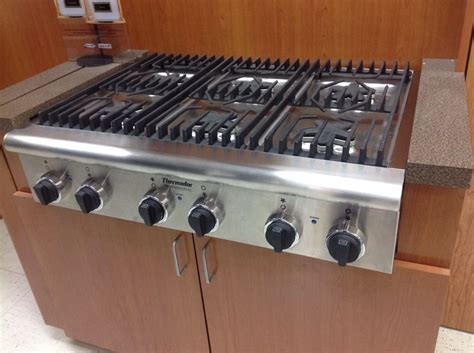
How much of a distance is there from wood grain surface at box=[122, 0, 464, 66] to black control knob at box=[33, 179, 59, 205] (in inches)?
26.1

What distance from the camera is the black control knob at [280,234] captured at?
745mm

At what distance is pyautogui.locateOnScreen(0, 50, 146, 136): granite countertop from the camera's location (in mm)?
993

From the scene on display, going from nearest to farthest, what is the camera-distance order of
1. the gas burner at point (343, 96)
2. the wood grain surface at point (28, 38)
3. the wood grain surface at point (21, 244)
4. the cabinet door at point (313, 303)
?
the cabinet door at point (313, 303)
the gas burner at point (343, 96)
the wood grain surface at point (21, 244)
the wood grain surface at point (28, 38)

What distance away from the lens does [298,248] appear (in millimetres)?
790

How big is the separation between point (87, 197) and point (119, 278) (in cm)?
33

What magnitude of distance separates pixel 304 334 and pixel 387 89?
23.3 inches

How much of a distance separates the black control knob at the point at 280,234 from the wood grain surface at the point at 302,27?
26.1 inches

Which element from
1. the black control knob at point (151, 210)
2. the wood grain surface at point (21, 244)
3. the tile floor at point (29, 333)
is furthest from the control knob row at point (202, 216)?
the tile floor at point (29, 333)

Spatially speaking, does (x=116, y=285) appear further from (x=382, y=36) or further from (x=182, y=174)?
(x=382, y=36)

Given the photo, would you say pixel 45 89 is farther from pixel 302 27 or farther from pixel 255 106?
pixel 302 27

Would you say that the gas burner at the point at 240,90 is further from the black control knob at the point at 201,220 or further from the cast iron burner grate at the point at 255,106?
the black control knob at the point at 201,220

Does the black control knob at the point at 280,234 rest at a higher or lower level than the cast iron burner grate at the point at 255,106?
lower

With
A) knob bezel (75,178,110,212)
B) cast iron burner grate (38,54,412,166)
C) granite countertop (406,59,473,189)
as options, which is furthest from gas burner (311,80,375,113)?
knob bezel (75,178,110,212)

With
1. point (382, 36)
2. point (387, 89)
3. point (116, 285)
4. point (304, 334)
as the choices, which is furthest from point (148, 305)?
point (382, 36)
